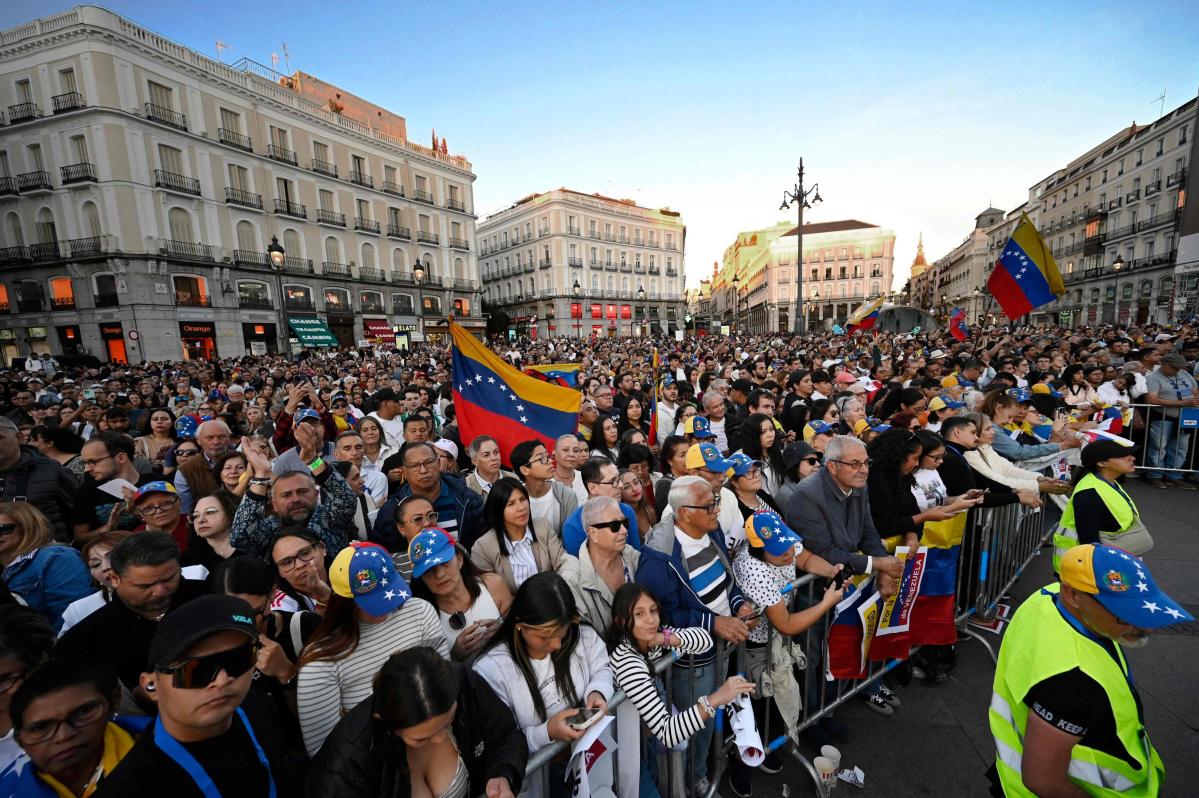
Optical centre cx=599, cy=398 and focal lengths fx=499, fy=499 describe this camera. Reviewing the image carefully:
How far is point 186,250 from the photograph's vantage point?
86.0 ft

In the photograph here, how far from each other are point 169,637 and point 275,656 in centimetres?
66

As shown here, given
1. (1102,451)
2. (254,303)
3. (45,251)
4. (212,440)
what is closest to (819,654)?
(1102,451)

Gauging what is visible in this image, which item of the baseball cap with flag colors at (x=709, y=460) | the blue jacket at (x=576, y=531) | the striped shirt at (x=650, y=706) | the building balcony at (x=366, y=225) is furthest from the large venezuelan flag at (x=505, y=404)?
the building balcony at (x=366, y=225)

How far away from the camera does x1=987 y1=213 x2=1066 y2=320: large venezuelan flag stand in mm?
10055

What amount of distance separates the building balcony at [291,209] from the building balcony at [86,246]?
8.92m

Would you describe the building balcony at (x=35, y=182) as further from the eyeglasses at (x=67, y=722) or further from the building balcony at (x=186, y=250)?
the eyeglasses at (x=67, y=722)

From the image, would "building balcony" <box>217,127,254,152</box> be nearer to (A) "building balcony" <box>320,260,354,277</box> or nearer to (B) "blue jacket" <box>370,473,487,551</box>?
(A) "building balcony" <box>320,260,354,277</box>

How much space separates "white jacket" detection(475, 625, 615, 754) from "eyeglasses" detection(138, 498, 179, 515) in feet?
8.71

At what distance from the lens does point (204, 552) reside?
3154 millimetres

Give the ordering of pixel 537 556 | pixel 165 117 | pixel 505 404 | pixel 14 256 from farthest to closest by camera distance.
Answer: pixel 165 117 → pixel 14 256 → pixel 505 404 → pixel 537 556

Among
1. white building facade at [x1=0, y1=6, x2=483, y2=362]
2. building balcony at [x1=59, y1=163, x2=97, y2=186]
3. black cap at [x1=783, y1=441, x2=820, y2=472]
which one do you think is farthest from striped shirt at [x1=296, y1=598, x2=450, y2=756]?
building balcony at [x1=59, y1=163, x2=97, y2=186]

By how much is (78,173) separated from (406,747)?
35.5 meters

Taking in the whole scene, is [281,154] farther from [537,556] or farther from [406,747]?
[406,747]

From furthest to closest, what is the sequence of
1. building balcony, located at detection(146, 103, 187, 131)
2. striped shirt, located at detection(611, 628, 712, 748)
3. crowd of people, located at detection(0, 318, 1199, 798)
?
building balcony, located at detection(146, 103, 187, 131) < striped shirt, located at detection(611, 628, 712, 748) < crowd of people, located at detection(0, 318, 1199, 798)
